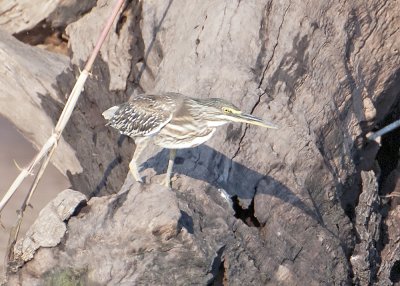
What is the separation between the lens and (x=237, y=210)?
554 cm

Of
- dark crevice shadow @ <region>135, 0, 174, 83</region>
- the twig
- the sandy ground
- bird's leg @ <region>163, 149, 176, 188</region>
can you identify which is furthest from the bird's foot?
the sandy ground

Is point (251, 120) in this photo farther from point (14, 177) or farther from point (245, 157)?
point (14, 177)

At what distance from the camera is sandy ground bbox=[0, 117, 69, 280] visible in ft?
25.5

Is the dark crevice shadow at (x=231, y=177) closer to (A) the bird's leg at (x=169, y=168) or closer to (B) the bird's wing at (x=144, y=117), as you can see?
(A) the bird's leg at (x=169, y=168)

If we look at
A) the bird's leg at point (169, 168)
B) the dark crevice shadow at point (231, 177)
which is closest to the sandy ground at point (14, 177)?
the dark crevice shadow at point (231, 177)

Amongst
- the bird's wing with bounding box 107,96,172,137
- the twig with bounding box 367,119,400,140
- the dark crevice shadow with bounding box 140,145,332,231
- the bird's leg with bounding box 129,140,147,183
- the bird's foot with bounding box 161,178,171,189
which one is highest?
the bird's wing with bounding box 107,96,172,137

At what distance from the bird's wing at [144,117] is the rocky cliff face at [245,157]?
0.65 feet

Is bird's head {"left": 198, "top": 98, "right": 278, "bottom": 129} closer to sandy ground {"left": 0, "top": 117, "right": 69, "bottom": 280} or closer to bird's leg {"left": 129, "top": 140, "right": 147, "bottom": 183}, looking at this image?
bird's leg {"left": 129, "top": 140, "right": 147, "bottom": 183}

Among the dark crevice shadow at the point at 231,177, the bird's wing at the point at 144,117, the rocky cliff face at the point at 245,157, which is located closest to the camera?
the rocky cliff face at the point at 245,157

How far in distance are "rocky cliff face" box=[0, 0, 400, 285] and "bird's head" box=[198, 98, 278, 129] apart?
0.20 m

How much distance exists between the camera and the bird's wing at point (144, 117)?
575 cm

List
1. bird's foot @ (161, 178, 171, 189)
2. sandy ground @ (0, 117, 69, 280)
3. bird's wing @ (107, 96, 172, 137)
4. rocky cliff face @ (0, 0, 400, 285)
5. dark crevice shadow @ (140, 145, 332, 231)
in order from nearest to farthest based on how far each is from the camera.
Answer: rocky cliff face @ (0, 0, 400, 285) → bird's foot @ (161, 178, 171, 189) → dark crevice shadow @ (140, 145, 332, 231) → bird's wing @ (107, 96, 172, 137) → sandy ground @ (0, 117, 69, 280)

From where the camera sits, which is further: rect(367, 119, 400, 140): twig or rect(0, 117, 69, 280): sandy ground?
rect(0, 117, 69, 280): sandy ground

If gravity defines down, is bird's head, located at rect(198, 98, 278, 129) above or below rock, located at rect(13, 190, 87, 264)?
below
